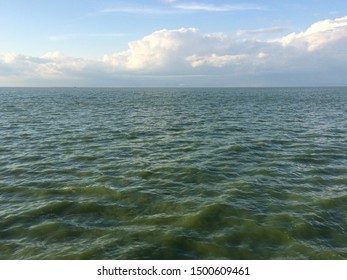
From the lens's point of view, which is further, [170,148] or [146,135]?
[146,135]

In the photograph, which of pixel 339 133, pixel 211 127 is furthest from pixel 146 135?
pixel 339 133

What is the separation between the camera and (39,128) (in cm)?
3700

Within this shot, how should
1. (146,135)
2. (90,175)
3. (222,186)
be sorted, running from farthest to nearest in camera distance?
(146,135), (90,175), (222,186)

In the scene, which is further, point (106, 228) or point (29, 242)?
point (106, 228)

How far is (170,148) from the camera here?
26672 millimetres

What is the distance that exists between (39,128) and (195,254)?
1286 inches

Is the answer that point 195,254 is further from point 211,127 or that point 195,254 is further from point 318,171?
point 211,127

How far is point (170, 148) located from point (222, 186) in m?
10.1

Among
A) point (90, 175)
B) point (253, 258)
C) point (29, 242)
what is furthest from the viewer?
point (90, 175)

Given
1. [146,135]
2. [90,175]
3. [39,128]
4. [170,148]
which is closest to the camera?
[90,175]
